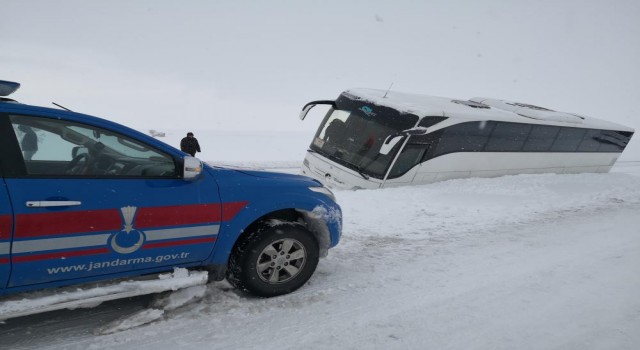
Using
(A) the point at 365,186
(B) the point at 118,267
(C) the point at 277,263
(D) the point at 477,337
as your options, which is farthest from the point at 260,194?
(A) the point at 365,186

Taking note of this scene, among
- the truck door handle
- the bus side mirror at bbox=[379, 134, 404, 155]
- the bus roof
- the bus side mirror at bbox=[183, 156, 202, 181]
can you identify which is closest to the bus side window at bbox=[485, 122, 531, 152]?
the bus roof

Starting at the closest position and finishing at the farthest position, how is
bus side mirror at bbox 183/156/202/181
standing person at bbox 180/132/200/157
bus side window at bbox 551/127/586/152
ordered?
bus side mirror at bbox 183/156/202/181
standing person at bbox 180/132/200/157
bus side window at bbox 551/127/586/152

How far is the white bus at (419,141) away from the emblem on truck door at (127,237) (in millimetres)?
7320

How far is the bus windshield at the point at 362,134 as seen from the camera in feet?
33.7

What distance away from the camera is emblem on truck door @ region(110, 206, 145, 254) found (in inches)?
121

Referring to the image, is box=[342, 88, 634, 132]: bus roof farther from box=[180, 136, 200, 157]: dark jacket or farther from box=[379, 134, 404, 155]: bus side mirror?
box=[180, 136, 200, 157]: dark jacket

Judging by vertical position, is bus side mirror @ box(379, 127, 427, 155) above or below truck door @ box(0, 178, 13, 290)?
below

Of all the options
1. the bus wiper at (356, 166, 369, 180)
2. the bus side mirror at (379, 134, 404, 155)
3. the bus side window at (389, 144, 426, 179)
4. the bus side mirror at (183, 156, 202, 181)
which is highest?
the bus side mirror at (183, 156, 202, 181)

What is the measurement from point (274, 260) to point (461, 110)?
947 cm

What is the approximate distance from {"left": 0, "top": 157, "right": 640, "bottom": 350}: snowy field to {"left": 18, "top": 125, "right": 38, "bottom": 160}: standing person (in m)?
1.47

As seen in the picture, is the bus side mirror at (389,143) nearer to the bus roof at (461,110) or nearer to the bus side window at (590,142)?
the bus roof at (461,110)

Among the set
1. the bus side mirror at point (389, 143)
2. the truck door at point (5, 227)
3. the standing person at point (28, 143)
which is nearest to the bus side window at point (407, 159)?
the bus side mirror at point (389, 143)

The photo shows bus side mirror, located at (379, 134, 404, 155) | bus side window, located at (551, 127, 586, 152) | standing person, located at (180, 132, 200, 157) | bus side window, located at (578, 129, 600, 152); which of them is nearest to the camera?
bus side mirror, located at (379, 134, 404, 155)

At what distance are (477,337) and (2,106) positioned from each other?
410cm
